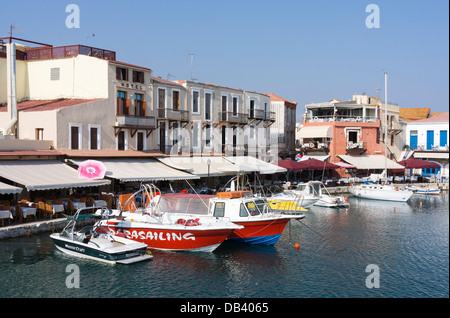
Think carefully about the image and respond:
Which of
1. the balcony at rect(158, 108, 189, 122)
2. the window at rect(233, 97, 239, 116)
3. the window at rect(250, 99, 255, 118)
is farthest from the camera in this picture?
the window at rect(250, 99, 255, 118)

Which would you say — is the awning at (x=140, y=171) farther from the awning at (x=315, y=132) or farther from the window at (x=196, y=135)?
the awning at (x=315, y=132)

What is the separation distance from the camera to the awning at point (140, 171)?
31.8 meters

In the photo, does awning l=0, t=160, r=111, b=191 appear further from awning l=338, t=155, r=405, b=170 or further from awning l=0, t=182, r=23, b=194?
awning l=338, t=155, r=405, b=170

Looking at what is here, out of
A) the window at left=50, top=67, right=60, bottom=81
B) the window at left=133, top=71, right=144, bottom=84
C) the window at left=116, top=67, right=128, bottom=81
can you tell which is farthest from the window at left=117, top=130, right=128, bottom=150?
the window at left=50, top=67, right=60, bottom=81

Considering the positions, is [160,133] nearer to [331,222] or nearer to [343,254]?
[331,222]

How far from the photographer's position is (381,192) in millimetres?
47625

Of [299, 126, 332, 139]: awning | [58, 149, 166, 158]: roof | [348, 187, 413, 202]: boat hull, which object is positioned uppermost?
[299, 126, 332, 139]: awning

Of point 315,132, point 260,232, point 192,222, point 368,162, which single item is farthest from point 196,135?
point 368,162

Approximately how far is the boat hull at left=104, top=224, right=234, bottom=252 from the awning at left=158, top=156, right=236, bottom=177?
14.5 metres

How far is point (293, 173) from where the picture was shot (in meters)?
57.3

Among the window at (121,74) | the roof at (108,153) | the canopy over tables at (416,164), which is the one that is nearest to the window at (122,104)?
the window at (121,74)

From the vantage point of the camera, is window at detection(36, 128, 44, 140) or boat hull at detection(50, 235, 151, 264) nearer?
boat hull at detection(50, 235, 151, 264)

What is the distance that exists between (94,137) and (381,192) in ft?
95.9

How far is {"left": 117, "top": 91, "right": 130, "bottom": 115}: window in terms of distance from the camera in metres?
37.0
